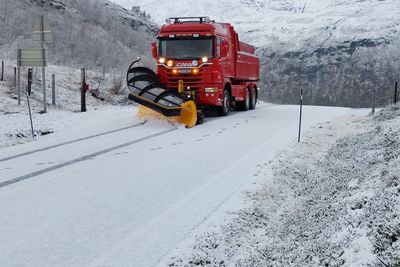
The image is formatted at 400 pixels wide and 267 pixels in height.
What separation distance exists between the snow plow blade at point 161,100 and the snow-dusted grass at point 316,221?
617 cm

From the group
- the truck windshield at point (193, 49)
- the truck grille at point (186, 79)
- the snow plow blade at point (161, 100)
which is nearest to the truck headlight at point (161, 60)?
the truck windshield at point (193, 49)

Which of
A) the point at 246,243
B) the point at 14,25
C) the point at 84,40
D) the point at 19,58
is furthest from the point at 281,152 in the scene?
the point at 84,40

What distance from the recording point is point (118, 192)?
6957 mm

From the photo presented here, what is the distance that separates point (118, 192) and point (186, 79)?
10.1m

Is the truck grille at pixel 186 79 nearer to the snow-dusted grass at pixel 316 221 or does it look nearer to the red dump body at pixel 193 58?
the red dump body at pixel 193 58

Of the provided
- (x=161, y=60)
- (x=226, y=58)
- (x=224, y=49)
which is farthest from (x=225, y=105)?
(x=161, y=60)

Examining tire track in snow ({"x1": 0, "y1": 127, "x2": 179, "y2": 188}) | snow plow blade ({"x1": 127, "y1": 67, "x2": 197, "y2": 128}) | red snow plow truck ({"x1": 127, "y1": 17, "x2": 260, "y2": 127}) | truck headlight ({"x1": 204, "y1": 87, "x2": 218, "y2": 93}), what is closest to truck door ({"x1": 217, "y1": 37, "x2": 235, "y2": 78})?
red snow plow truck ({"x1": 127, "y1": 17, "x2": 260, "y2": 127})

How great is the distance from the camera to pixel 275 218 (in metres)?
5.90

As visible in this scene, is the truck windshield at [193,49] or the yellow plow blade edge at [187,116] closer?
the yellow plow blade edge at [187,116]

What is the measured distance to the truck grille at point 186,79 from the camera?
54.4 feet

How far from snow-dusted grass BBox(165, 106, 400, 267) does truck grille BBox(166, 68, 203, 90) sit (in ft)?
27.7

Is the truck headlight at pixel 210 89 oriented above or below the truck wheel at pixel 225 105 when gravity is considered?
above

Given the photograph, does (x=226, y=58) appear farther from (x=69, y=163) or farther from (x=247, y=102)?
(x=69, y=163)

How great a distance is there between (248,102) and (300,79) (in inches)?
6748
